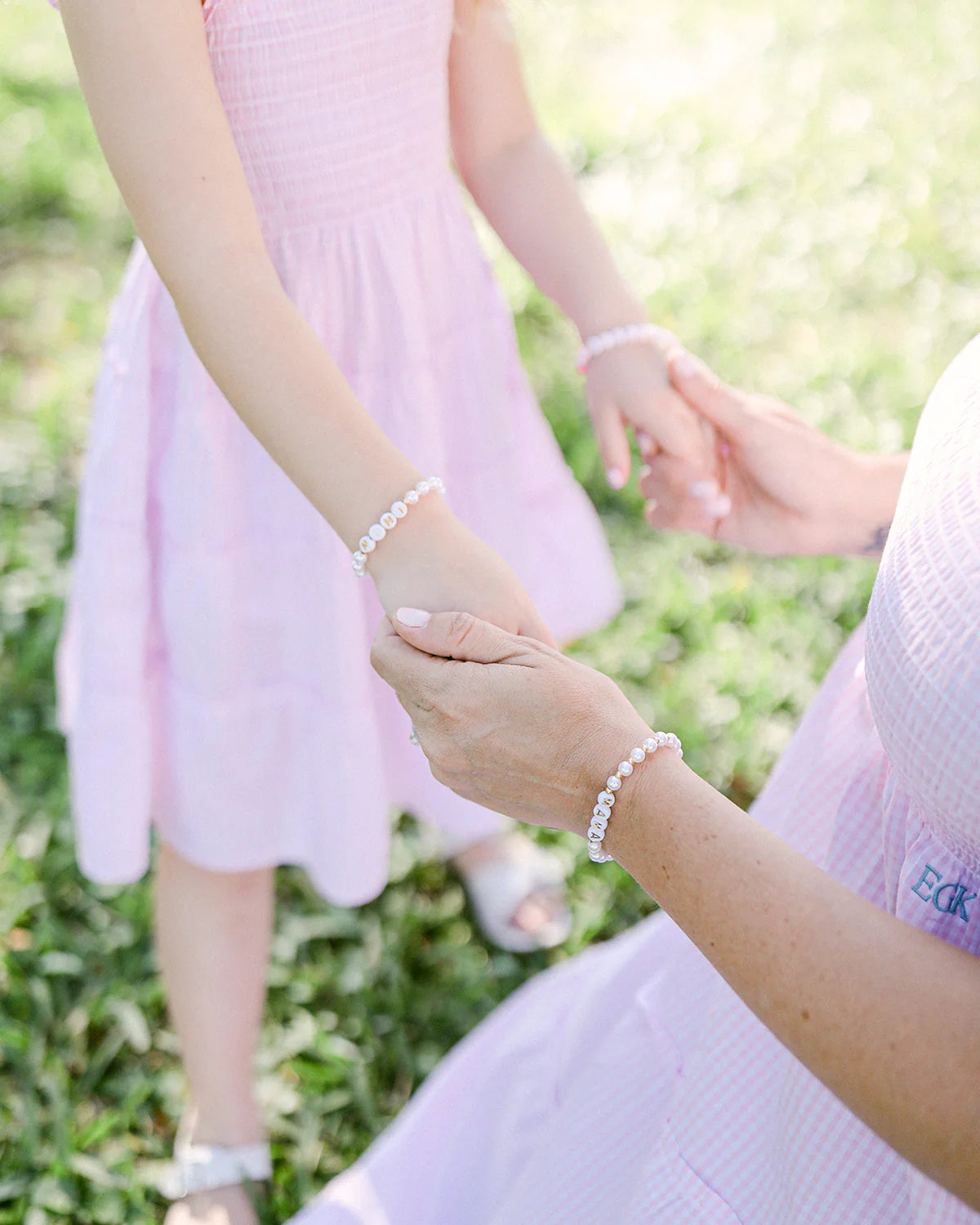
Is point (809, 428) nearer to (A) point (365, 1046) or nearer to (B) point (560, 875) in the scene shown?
(B) point (560, 875)

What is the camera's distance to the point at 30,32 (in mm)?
4262

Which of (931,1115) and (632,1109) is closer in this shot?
(931,1115)

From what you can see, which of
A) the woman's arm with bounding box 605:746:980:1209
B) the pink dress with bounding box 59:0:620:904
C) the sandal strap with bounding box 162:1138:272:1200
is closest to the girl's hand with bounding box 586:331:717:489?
the pink dress with bounding box 59:0:620:904

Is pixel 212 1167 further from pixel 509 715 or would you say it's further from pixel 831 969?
pixel 831 969

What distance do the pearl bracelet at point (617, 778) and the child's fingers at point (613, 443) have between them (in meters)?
0.53

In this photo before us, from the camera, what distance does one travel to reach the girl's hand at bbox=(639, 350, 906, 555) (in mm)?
1400

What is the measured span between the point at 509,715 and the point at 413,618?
12 cm

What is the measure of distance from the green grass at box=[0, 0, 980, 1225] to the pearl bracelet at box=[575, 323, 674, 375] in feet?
1.37

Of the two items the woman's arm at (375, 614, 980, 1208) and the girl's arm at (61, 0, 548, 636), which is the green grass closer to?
the girl's arm at (61, 0, 548, 636)

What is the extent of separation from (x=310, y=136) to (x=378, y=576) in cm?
51

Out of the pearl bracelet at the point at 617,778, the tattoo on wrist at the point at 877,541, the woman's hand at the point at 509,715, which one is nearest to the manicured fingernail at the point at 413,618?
the woman's hand at the point at 509,715

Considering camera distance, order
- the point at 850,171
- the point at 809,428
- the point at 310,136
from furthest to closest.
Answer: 1. the point at 850,171
2. the point at 809,428
3. the point at 310,136

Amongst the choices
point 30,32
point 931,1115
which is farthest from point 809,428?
point 30,32

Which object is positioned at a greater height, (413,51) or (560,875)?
(413,51)
